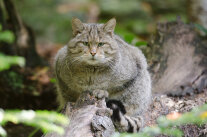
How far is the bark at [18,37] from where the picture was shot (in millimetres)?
5613

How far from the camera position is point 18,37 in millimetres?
5844

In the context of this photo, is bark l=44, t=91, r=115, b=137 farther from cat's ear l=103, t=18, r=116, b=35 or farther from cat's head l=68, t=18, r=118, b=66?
cat's ear l=103, t=18, r=116, b=35

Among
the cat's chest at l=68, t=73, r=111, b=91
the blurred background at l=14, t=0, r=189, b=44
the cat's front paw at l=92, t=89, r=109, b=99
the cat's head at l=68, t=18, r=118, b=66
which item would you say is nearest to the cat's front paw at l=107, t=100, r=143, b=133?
the cat's front paw at l=92, t=89, r=109, b=99

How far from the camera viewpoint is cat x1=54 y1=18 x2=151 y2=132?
362cm

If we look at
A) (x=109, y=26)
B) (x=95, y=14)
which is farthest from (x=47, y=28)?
(x=109, y=26)

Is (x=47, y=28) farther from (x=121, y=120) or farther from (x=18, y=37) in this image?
(x=121, y=120)

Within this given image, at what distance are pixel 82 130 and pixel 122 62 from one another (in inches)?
53.2

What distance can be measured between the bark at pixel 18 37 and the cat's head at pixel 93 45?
7.50 feet

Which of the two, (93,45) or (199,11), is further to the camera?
(199,11)

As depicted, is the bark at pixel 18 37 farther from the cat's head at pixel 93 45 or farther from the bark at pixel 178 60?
the bark at pixel 178 60

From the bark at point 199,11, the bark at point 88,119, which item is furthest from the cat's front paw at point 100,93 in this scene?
the bark at point 199,11

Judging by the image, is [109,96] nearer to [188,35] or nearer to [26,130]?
[26,130]

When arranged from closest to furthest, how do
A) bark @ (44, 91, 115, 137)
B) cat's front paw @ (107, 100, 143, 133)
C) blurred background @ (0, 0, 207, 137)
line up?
1. bark @ (44, 91, 115, 137)
2. cat's front paw @ (107, 100, 143, 133)
3. blurred background @ (0, 0, 207, 137)

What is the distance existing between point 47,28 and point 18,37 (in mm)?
3932
